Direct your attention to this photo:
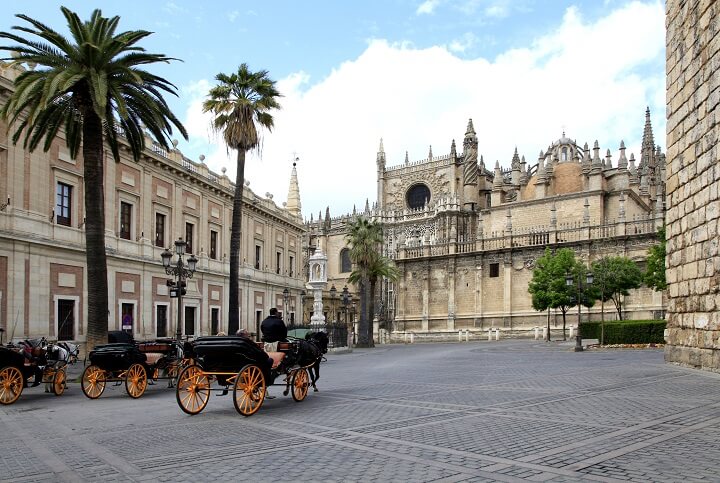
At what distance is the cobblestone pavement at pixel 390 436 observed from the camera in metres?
5.83

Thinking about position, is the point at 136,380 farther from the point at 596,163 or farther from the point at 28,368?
the point at 596,163

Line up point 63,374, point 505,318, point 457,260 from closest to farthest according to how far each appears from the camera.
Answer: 1. point 63,374
2. point 505,318
3. point 457,260

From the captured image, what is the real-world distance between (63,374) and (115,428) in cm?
586

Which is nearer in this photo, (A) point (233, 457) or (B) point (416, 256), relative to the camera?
(A) point (233, 457)

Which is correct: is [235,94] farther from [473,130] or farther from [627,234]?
[473,130]

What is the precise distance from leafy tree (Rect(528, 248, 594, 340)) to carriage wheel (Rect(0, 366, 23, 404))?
3385 cm

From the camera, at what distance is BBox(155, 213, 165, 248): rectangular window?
31222mm

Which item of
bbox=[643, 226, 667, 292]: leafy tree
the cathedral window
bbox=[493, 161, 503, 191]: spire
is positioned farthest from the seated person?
the cathedral window

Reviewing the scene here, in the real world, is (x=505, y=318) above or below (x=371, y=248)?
below

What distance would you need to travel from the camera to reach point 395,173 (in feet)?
261

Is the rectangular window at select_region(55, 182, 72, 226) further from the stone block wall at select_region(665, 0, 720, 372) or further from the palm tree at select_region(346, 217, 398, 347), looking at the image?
the palm tree at select_region(346, 217, 398, 347)

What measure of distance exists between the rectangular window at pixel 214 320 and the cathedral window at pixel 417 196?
43.6m

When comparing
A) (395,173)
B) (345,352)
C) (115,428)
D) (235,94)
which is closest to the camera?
(115,428)

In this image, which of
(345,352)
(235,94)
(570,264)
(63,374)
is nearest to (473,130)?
(570,264)
